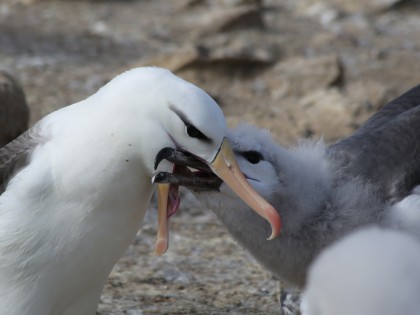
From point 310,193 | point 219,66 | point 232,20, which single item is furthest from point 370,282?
point 232,20

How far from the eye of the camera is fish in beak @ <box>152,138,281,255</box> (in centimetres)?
404

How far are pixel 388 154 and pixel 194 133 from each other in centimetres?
117

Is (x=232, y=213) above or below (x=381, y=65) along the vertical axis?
above

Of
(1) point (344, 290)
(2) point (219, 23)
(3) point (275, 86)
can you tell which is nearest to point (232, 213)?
(1) point (344, 290)

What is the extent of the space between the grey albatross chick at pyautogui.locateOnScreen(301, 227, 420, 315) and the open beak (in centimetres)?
127

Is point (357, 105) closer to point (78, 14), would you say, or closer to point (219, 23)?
point (219, 23)

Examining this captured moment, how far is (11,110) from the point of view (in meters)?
6.91

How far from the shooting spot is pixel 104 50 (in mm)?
10805

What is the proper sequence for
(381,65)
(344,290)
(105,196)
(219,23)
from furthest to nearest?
(219,23), (381,65), (105,196), (344,290)

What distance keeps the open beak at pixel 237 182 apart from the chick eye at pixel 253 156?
35 cm

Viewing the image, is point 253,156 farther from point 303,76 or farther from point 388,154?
point 303,76

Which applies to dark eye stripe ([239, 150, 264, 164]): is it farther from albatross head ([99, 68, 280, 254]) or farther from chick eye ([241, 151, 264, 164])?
albatross head ([99, 68, 280, 254])

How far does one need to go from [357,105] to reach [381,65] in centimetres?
195

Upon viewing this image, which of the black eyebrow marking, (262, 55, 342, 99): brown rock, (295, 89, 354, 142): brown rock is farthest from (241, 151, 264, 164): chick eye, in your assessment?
(262, 55, 342, 99): brown rock
